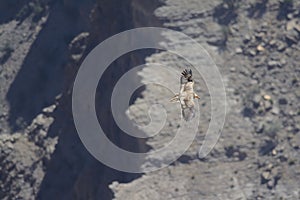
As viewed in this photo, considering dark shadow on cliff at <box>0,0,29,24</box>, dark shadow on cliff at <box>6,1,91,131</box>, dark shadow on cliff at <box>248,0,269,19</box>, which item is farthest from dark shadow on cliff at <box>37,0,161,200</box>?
dark shadow on cliff at <box>0,0,29,24</box>

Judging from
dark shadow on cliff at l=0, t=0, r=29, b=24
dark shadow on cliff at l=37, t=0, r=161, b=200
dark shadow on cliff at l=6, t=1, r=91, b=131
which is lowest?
dark shadow on cliff at l=37, t=0, r=161, b=200

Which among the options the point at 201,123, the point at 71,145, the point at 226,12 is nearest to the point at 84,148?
the point at 71,145

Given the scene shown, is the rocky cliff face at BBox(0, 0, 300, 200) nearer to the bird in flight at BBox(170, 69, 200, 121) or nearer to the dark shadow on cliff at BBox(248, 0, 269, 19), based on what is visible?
the dark shadow on cliff at BBox(248, 0, 269, 19)

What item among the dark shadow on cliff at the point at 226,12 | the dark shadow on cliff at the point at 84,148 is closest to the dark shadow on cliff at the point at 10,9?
the dark shadow on cliff at the point at 84,148

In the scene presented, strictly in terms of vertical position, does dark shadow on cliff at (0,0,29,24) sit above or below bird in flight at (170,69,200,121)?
above

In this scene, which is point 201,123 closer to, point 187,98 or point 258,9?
point 258,9

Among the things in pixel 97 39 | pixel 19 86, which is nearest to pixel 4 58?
pixel 19 86
